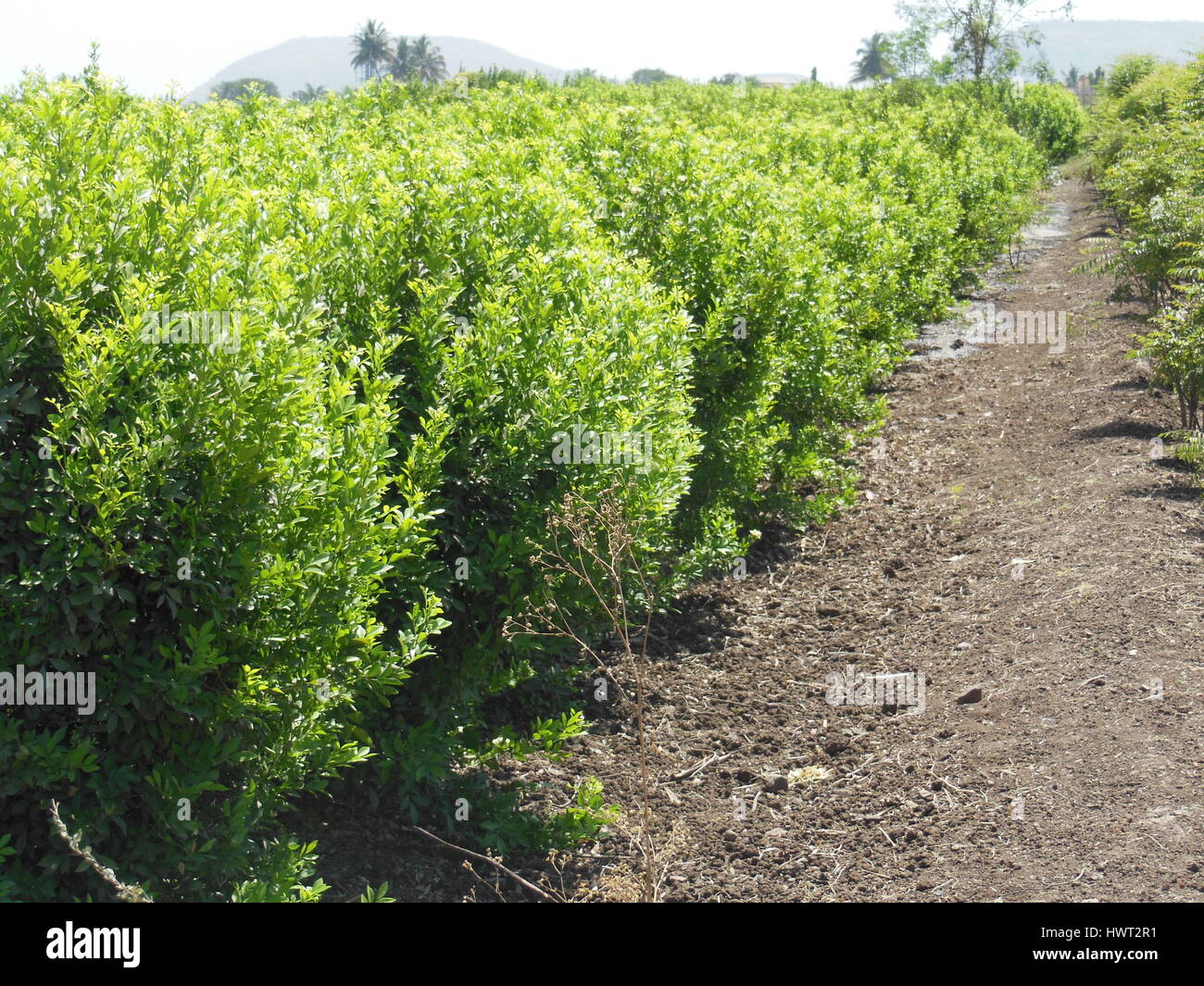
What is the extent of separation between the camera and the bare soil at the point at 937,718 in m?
3.75

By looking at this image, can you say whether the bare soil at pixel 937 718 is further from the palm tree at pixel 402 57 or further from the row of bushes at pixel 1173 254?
the palm tree at pixel 402 57

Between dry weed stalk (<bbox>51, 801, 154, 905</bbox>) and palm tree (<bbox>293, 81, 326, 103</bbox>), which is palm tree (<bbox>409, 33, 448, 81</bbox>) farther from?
dry weed stalk (<bbox>51, 801, 154, 905</bbox>)

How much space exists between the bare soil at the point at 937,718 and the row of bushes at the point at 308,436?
0.53 m

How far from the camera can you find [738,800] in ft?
14.6

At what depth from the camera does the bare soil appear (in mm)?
3750

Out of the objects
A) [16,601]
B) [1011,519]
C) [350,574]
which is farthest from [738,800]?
[1011,519]

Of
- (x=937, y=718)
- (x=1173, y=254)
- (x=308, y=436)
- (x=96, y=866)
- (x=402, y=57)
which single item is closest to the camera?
(x=96, y=866)

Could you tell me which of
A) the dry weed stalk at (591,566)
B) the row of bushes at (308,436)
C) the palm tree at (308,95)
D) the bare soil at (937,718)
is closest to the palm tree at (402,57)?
the palm tree at (308,95)

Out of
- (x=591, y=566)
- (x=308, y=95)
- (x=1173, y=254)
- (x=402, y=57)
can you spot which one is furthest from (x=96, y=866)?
(x=402, y=57)

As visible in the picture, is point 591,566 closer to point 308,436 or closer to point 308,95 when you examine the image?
point 308,436

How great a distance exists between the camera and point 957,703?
16.1 feet

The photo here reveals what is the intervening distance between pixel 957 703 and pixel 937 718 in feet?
0.50

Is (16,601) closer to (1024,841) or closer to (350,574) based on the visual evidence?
(350,574)
